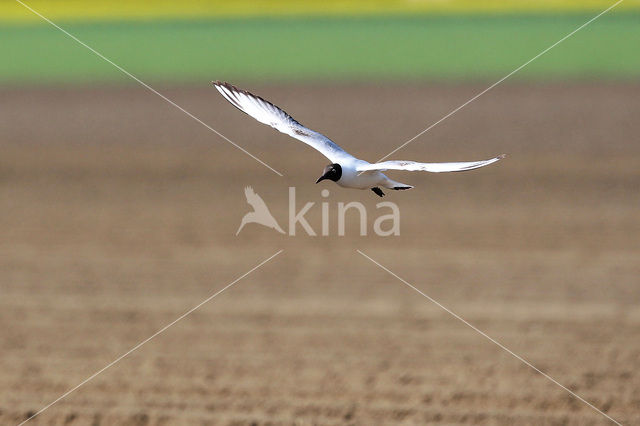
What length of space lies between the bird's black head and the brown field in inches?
199

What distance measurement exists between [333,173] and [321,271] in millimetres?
10366

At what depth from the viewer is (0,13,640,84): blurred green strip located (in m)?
26.0

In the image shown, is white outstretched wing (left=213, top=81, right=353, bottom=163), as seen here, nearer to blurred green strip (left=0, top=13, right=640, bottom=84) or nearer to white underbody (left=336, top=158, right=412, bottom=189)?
white underbody (left=336, top=158, right=412, bottom=189)

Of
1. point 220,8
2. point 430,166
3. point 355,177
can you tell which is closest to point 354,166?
point 355,177

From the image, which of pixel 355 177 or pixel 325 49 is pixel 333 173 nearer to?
pixel 355 177

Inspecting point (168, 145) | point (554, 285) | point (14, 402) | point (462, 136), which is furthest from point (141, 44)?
point (14, 402)

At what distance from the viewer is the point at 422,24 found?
2670 centimetres

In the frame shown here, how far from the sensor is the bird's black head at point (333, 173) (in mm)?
2939

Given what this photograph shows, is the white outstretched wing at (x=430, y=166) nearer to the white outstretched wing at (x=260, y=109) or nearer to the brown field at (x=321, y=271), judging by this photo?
the white outstretched wing at (x=260, y=109)

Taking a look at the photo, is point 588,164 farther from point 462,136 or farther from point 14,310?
point 14,310

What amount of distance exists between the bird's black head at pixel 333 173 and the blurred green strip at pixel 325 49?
914 inches

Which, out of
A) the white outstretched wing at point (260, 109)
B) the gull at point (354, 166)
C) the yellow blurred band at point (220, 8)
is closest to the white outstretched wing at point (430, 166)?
the gull at point (354, 166)

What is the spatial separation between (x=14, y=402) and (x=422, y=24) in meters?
19.8

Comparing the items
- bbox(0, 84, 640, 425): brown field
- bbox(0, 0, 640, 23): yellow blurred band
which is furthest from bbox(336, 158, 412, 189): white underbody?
bbox(0, 0, 640, 23): yellow blurred band
